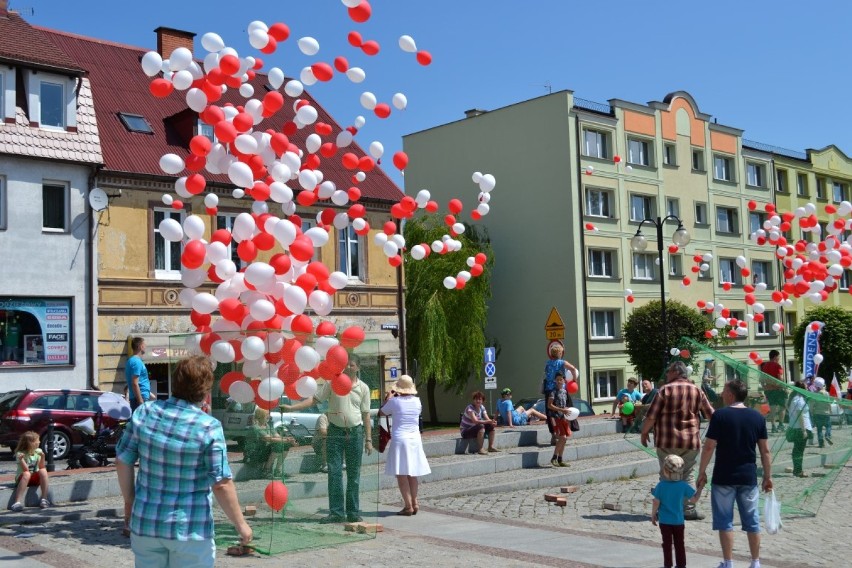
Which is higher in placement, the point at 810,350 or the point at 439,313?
the point at 439,313

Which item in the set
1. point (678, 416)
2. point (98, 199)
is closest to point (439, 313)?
point (98, 199)

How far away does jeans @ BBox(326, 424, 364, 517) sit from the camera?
10500 millimetres

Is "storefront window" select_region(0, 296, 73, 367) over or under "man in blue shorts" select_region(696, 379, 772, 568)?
over

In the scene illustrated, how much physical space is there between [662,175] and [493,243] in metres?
9.27

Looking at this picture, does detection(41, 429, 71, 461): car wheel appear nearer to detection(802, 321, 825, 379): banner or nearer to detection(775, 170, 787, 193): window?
detection(802, 321, 825, 379): banner

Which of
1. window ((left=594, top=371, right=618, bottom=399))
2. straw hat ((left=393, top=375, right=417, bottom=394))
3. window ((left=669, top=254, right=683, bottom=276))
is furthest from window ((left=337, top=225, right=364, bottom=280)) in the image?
straw hat ((left=393, top=375, right=417, bottom=394))

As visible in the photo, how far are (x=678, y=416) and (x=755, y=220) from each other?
46.3 meters

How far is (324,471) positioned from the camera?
34.3ft

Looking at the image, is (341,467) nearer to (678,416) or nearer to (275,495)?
(275,495)

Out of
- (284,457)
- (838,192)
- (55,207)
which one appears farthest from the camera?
(838,192)

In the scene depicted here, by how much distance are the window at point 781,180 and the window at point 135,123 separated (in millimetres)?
38832

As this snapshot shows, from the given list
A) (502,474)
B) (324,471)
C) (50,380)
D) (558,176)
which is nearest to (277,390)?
(324,471)

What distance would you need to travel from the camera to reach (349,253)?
32781mm

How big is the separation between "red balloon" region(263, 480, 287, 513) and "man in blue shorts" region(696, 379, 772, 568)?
4.12 m
